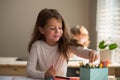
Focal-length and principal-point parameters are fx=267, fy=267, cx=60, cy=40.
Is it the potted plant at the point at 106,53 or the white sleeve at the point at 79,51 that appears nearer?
the white sleeve at the point at 79,51

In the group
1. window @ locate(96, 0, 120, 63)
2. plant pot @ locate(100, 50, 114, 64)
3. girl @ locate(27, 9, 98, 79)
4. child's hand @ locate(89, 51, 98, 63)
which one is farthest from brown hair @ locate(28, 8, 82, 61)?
window @ locate(96, 0, 120, 63)

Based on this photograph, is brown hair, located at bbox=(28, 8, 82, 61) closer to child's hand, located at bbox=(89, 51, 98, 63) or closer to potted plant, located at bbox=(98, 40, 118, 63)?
child's hand, located at bbox=(89, 51, 98, 63)

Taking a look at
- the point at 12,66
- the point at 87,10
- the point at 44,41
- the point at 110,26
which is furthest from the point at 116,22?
the point at 44,41

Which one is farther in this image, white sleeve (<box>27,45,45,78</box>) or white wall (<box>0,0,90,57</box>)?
white wall (<box>0,0,90,57</box>)

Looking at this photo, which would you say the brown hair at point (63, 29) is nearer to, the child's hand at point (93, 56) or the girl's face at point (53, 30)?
the girl's face at point (53, 30)

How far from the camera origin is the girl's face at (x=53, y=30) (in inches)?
58.2

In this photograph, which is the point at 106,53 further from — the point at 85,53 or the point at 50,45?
the point at 85,53

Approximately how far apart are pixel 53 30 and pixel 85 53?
223 millimetres

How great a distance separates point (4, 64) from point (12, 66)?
2.9 inches

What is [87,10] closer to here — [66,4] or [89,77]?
[66,4]

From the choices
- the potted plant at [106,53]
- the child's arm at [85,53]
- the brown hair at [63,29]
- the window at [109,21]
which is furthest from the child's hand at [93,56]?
the window at [109,21]

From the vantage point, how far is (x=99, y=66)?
3.99ft

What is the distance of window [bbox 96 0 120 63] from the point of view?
301 centimetres

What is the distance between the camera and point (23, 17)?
390 centimetres
